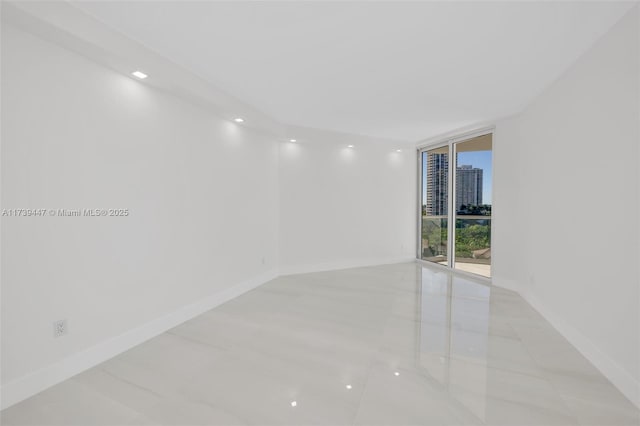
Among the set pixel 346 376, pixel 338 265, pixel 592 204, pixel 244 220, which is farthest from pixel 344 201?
pixel 346 376

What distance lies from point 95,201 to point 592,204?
397 cm

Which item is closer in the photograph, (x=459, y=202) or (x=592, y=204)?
(x=592, y=204)

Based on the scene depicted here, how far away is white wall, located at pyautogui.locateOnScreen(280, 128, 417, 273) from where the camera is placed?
539cm

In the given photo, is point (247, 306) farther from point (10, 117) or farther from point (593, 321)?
point (593, 321)

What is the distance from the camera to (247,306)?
375 centimetres

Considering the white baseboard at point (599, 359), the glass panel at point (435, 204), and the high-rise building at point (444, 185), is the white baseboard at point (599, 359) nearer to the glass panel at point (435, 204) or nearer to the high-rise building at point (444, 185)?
the high-rise building at point (444, 185)

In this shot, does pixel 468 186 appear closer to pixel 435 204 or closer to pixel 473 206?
pixel 473 206

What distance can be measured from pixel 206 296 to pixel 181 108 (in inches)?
84.6

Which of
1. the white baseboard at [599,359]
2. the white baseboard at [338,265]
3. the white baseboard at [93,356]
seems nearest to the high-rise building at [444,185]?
the white baseboard at [338,265]

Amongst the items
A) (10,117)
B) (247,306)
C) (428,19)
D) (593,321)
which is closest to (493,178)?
(593,321)

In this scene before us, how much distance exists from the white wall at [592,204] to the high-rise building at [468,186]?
117 cm

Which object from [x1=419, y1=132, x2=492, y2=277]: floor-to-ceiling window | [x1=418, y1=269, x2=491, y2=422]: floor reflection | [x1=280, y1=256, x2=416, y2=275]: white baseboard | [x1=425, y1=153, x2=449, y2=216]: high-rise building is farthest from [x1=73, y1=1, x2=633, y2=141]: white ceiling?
[x1=280, y1=256, x2=416, y2=275]: white baseboard

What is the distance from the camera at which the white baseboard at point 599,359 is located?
75.6 inches

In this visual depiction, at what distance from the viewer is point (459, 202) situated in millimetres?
5473
